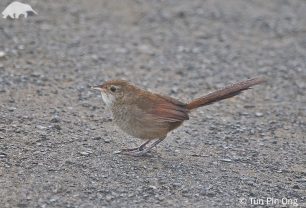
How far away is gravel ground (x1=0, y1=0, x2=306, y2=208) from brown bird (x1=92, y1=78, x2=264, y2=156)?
356 mm

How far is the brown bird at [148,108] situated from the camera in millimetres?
6602

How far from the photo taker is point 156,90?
9.22 meters

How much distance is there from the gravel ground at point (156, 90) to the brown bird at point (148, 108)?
356 millimetres

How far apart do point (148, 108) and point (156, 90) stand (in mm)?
2611

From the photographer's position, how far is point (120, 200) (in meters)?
5.71

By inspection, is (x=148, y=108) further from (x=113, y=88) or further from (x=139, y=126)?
(x=113, y=88)

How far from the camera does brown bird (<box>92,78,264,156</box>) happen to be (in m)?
6.60

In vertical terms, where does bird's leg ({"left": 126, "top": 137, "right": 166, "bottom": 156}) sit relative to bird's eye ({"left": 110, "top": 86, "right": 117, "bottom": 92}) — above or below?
below

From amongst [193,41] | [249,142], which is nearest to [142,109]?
[249,142]

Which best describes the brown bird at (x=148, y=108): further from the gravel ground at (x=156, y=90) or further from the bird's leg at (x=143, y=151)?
the gravel ground at (x=156, y=90)

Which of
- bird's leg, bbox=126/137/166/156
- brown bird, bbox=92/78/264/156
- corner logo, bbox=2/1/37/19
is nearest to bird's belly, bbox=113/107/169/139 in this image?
brown bird, bbox=92/78/264/156

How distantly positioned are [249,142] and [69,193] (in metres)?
2.80

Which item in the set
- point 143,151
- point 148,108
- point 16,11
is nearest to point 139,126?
point 148,108

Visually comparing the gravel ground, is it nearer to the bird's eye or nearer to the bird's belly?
the bird's belly
